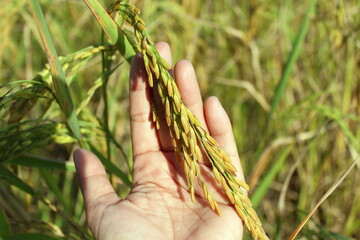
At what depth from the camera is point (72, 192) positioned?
2289 millimetres

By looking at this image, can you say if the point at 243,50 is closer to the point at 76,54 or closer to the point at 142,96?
the point at 142,96

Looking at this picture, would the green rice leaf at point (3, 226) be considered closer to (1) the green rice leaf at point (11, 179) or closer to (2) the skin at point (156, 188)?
(1) the green rice leaf at point (11, 179)

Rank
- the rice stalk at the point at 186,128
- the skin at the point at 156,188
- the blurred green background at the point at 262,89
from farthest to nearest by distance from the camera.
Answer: the blurred green background at the point at 262,89
the skin at the point at 156,188
the rice stalk at the point at 186,128

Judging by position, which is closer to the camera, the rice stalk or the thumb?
the rice stalk

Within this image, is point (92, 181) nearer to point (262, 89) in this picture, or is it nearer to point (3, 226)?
point (3, 226)

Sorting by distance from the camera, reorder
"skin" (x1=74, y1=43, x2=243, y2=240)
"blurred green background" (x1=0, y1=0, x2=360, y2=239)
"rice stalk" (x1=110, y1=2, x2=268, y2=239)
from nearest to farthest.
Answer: "rice stalk" (x1=110, y1=2, x2=268, y2=239)
"skin" (x1=74, y1=43, x2=243, y2=240)
"blurred green background" (x1=0, y1=0, x2=360, y2=239)

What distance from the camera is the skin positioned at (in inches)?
Answer: 43.5

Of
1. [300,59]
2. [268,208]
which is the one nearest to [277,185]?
[268,208]

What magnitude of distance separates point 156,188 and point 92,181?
0.20 metres

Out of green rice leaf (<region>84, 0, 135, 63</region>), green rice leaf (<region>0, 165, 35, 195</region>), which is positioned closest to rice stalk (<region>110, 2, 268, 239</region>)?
green rice leaf (<region>84, 0, 135, 63</region>)

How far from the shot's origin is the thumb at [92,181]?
118cm

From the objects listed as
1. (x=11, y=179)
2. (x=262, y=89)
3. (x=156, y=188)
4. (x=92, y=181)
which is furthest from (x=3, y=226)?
(x=262, y=89)

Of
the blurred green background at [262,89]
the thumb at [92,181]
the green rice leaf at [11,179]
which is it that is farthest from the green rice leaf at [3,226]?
the blurred green background at [262,89]

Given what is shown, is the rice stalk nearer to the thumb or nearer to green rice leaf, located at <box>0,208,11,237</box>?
the thumb
